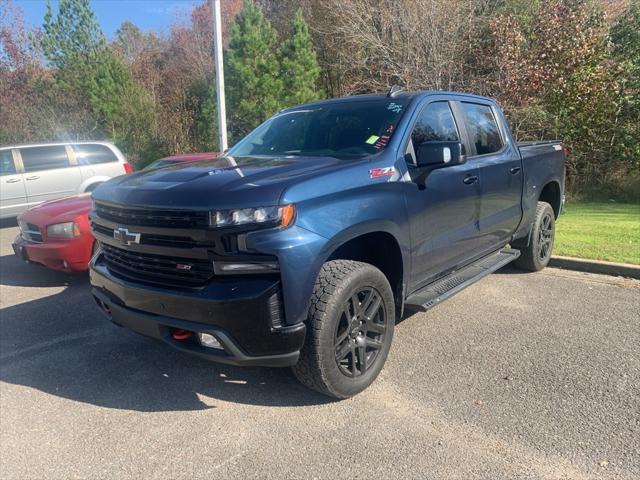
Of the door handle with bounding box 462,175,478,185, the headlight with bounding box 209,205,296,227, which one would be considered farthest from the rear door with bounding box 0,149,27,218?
the door handle with bounding box 462,175,478,185

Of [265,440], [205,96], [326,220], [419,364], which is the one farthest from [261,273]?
[205,96]

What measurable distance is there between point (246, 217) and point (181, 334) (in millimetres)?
843

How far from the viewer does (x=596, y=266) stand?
5977 mm

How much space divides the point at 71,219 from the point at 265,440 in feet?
13.4

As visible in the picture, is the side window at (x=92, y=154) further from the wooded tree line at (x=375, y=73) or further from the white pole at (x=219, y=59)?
the wooded tree line at (x=375, y=73)

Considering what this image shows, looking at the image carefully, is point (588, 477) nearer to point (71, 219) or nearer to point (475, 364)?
point (475, 364)

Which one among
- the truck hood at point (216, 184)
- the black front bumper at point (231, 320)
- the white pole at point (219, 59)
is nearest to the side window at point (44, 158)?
the white pole at point (219, 59)

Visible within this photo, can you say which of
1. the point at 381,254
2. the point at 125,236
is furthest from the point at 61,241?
the point at 381,254

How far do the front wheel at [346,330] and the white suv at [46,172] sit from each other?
353 inches

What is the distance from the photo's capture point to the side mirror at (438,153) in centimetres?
344

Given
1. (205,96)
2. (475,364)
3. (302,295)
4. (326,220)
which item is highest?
(205,96)

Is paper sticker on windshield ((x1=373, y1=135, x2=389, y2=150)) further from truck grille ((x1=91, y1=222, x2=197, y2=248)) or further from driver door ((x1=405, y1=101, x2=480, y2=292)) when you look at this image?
truck grille ((x1=91, y1=222, x2=197, y2=248))

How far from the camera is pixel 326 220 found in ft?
9.41

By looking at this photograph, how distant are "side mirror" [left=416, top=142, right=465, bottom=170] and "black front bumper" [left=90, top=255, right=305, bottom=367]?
152 centimetres
